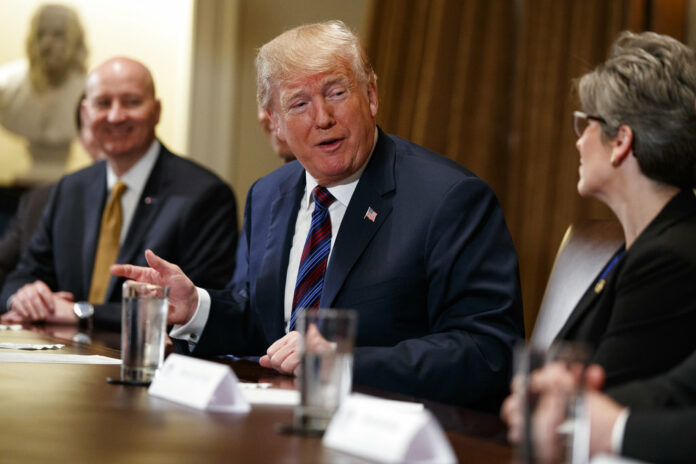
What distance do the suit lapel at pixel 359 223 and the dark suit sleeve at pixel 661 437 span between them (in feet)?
3.85

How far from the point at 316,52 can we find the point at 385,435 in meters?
1.51

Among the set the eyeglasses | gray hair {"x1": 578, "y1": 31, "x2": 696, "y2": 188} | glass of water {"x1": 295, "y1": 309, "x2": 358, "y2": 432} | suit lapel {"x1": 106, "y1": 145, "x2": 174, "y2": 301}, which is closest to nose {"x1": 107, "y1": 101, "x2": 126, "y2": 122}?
suit lapel {"x1": 106, "y1": 145, "x2": 174, "y2": 301}

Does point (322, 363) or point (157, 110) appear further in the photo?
point (157, 110)

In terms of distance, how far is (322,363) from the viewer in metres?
1.31

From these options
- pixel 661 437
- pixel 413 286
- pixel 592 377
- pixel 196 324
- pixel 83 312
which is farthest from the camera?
pixel 83 312

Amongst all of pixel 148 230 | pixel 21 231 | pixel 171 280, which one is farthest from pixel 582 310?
pixel 21 231

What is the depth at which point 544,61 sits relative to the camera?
14.5 ft

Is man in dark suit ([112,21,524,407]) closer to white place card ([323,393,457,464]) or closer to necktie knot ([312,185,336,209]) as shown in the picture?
necktie knot ([312,185,336,209])

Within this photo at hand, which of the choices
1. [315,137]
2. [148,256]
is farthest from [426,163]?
[148,256]

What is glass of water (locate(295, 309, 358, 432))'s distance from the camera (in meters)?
1.30

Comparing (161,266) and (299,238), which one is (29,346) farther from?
(299,238)

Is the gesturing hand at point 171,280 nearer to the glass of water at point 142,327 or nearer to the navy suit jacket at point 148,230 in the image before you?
the glass of water at point 142,327

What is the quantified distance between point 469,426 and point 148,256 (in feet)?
3.16

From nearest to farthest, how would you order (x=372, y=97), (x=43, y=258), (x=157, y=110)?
(x=372, y=97), (x=43, y=258), (x=157, y=110)
